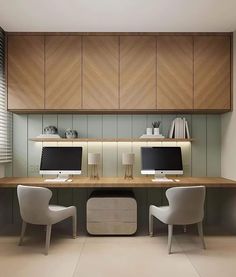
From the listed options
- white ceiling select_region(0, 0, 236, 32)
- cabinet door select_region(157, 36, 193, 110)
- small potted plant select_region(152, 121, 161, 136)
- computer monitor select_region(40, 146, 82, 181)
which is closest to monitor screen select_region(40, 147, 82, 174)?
computer monitor select_region(40, 146, 82, 181)

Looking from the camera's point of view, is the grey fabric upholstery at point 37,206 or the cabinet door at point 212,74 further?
the cabinet door at point 212,74

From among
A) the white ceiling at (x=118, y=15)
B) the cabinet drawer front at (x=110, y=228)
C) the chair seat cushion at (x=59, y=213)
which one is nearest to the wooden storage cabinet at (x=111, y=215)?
the cabinet drawer front at (x=110, y=228)

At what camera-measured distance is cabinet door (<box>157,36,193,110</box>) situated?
3854 millimetres

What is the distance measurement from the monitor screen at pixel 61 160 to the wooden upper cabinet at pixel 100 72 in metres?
0.72

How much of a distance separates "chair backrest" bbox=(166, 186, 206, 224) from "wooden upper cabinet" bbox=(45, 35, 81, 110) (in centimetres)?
179

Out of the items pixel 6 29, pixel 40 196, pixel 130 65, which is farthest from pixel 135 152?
pixel 6 29

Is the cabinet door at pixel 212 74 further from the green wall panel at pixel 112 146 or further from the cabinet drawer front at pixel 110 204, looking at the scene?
the cabinet drawer front at pixel 110 204

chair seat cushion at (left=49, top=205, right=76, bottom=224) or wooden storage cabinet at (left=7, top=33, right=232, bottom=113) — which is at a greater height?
wooden storage cabinet at (left=7, top=33, right=232, bottom=113)

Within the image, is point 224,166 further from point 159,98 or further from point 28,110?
point 28,110

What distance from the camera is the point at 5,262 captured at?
114 inches

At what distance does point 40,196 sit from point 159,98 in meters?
2.06

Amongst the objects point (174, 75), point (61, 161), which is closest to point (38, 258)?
point (61, 161)

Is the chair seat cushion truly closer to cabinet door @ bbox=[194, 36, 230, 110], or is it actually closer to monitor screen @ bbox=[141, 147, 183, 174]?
monitor screen @ bbox=[141, 147, 183, 174]

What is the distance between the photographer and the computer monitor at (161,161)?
397 cm
